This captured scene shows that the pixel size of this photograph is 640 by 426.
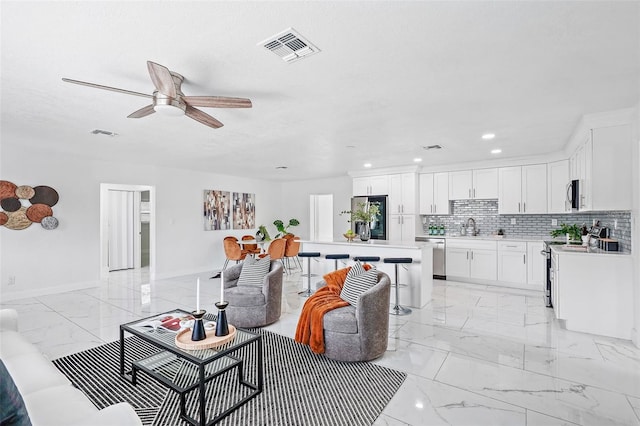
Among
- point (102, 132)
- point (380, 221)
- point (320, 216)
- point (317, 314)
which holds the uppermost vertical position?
point (102, 132)

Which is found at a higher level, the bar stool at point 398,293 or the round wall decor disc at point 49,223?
the round wall decor disc at point 49,223

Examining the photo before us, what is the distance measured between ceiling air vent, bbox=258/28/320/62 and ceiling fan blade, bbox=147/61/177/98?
0.62 metres

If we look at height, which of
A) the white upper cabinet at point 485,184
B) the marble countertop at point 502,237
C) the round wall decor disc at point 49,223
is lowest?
the marble countertop at point 502,237

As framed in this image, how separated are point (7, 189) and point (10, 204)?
0.75ft

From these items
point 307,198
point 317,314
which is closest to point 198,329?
point 317,314

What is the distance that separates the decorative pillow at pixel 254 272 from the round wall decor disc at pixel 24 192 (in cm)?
384

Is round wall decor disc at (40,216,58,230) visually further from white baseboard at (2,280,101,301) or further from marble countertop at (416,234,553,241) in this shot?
marble countertop at (416,234,553,241)

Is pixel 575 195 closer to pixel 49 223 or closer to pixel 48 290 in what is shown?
pixel 49 223

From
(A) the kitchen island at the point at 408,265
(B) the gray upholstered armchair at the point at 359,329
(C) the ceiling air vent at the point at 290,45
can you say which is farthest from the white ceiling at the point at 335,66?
(B) the gray upholstered armchair at the point at 359,329

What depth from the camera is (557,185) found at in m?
5.52

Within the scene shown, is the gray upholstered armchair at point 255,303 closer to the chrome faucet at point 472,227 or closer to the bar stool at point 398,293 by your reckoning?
the bar stool at point 398,293

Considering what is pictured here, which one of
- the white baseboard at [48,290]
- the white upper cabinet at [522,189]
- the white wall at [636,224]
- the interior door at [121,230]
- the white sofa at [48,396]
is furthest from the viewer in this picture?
the interior door at [121,230]

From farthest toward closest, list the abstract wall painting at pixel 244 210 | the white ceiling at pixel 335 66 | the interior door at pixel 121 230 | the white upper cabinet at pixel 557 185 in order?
the abstract wall painting at pixel 244 210, the interior door at pixel 121 230, the white upper cabinet at pixel 557 185, the white ceiling at pixel 335 66

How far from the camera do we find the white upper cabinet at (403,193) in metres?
6.79
